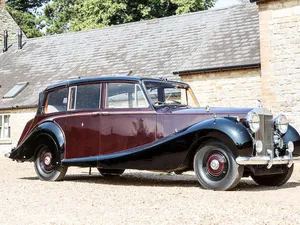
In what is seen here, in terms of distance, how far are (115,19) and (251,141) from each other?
27593 millimetres

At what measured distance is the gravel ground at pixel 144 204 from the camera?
16.6ft

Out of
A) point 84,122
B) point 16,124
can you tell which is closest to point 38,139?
point 84,122

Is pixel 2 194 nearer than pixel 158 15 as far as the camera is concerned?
Yes

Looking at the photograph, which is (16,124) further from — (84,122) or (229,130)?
(229,130)

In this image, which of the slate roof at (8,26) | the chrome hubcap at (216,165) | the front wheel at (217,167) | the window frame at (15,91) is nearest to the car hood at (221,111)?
the front wheel at (217,167)

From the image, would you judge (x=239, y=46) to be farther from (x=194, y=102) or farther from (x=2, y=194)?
(x=2, y=194)

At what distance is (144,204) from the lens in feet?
19.9

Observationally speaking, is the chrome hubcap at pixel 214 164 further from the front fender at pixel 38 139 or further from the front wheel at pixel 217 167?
the front fender at pixel 38 139

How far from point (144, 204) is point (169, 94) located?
10.2ft

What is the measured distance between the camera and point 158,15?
3453 cm

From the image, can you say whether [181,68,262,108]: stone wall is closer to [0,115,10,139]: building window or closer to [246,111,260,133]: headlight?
[246,111,260,133]: headlight

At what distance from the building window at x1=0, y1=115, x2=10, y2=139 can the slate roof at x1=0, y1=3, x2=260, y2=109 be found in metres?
0.68

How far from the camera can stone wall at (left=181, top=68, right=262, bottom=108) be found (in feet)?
54.8

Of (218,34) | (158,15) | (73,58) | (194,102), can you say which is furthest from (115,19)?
(194,102)
